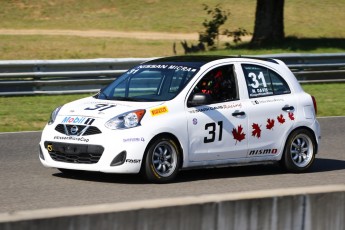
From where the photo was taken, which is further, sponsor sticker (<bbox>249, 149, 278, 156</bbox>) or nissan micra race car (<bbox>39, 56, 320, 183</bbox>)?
sponsor sticker (<bbox>249, 149, 278, 156</bbox>)

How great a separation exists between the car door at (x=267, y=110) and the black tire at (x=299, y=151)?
0.44 ft

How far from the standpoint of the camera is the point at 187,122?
34.7 ft

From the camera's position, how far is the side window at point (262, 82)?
37.7 feet

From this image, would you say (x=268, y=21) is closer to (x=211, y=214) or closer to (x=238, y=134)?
(x=238, y=134)

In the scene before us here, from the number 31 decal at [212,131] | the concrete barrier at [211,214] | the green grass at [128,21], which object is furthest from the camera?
the green grass at [128,21]

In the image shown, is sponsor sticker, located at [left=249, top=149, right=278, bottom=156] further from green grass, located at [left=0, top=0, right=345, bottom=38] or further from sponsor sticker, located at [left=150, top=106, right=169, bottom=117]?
green grass, located at [left=0, top=0, right=345, bottom=38]

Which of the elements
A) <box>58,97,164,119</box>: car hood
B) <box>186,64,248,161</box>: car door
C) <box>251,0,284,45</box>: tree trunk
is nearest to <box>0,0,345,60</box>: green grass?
<box>251,0,284,45</box>: tree trunk

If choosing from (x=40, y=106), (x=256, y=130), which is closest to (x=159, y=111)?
(x=256, y=130)

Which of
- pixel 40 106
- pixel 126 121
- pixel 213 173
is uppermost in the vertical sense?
pixel 126 121

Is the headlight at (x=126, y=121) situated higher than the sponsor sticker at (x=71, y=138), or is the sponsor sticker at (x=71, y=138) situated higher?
the headlight at (x=126, y=121)

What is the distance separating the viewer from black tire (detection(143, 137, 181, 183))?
10273 mm

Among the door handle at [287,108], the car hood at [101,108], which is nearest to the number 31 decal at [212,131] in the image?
the car hood at [101,108]

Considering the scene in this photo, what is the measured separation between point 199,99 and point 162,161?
2.76 feet

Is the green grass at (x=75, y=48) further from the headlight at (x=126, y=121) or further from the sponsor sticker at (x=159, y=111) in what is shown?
the headlight at (x=126, y=121)
